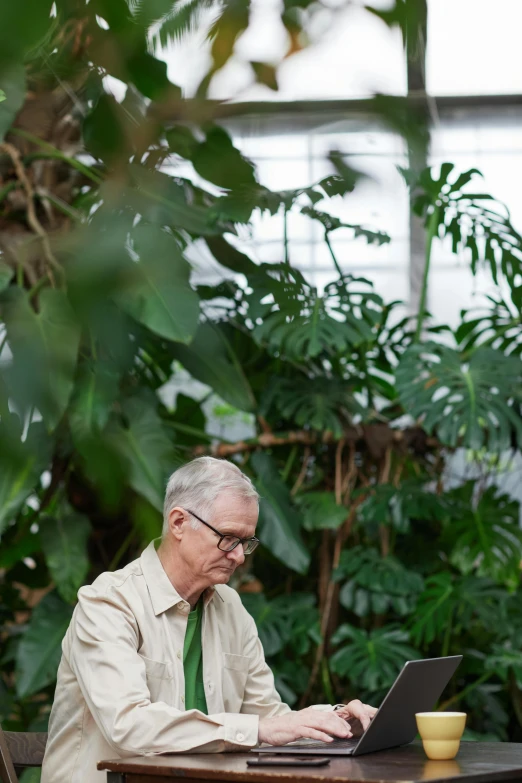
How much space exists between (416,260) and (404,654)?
2167mm

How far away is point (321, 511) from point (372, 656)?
511 mm

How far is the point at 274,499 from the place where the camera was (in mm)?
3432

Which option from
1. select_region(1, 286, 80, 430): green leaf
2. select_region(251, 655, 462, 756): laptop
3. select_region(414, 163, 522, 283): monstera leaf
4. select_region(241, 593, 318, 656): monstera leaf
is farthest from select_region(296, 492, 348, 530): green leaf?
select_region(1, 286, 80, 430): green leaf

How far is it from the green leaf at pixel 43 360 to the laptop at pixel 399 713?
115 centimetres

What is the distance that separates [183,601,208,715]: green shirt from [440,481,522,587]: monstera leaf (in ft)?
5.76

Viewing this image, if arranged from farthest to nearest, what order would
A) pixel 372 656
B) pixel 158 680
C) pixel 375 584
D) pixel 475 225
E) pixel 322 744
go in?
pixel 475 225 → pixel 375 584 → pixel 372 656 → pixel 158 680 → pixel 322 744

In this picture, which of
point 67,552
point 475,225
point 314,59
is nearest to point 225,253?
point 314,59

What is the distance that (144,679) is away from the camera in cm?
167

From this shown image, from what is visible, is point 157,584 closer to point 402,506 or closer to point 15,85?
point 15,85

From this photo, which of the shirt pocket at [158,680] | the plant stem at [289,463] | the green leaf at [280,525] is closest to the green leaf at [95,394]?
the shirt pocket at [158,680]

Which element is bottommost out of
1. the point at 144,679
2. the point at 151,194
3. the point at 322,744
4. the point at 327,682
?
the point at 327,682

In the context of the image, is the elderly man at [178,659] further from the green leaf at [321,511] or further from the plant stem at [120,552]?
the plant stem at [120,552]

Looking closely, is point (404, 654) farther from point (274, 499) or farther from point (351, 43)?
point (351, 43)

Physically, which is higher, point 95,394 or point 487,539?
point 95,394
